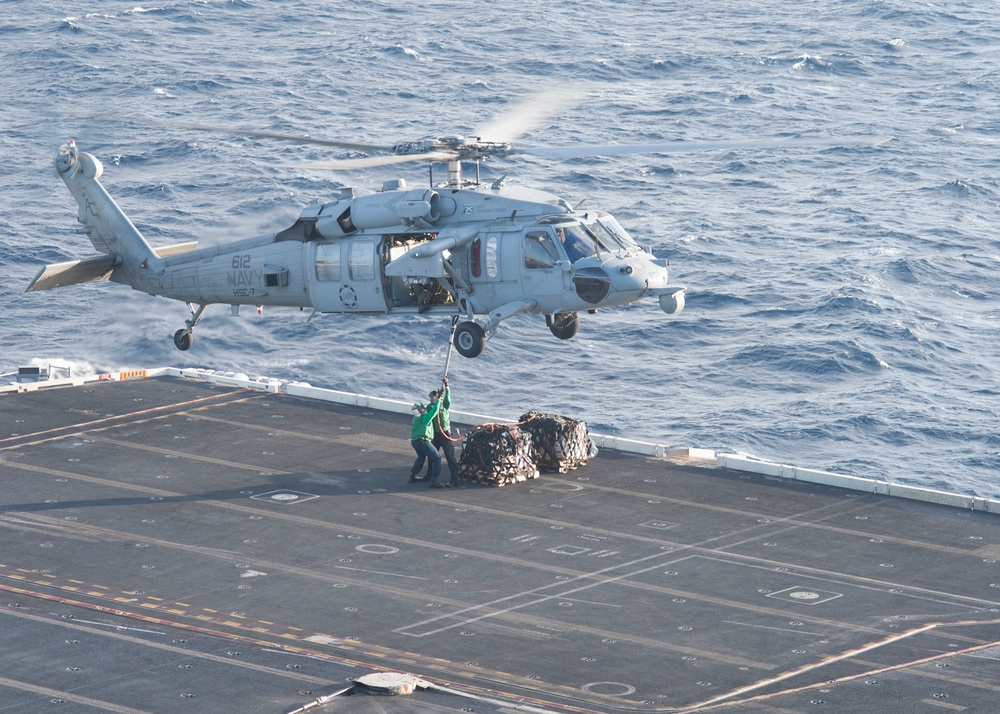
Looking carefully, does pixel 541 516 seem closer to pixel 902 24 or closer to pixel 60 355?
pixel 60 355

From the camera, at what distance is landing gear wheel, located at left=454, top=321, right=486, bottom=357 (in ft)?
116

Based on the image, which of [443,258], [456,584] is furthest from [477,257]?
[456,584]

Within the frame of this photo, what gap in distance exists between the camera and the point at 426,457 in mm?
36281

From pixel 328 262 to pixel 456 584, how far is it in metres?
10.3

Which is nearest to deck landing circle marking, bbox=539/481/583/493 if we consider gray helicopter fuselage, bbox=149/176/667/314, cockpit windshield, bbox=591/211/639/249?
gray helicopter fuselage, bbox=149/176/667/314

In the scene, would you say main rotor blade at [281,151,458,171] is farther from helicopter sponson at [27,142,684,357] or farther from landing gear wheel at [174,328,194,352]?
landing gear wheel at [174,328,194,352]

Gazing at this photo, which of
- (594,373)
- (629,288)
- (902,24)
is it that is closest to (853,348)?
(594,373)

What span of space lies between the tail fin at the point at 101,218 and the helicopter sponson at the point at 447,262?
1.86m

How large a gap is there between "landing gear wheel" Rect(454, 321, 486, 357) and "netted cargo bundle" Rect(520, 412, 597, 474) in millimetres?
2795

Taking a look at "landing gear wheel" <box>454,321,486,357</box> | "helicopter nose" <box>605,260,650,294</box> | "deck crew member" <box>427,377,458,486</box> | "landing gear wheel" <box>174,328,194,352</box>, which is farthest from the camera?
"landing gear wheel" <box>174,328,194,352</box>

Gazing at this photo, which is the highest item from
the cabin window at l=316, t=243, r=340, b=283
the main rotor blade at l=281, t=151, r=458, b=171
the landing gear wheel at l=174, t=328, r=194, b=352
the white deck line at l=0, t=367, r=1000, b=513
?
the main rotor blade at l=281, t=151, r=458, b=171

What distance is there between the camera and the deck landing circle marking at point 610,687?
24688mm

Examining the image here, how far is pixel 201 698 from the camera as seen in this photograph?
79.5ft

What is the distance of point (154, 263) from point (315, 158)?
47.2 meters
